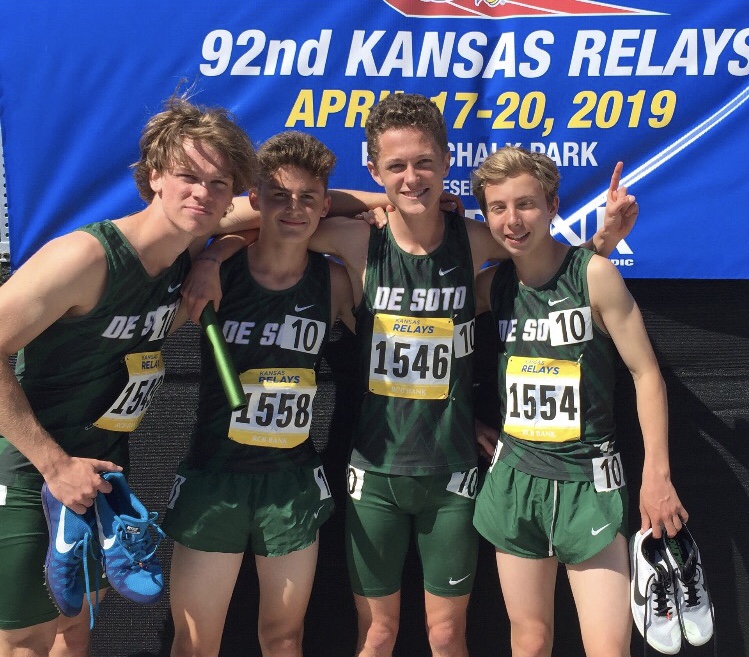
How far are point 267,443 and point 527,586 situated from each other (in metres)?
0.98

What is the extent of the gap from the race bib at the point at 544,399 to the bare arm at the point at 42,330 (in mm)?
1327

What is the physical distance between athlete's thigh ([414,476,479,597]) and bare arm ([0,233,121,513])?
1.08m

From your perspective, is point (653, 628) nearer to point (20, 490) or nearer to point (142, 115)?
point (20, 490)

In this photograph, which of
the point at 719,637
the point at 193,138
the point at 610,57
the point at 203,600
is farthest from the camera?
the point at 719,637

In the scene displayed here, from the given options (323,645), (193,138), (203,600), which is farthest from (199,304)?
(323,645)

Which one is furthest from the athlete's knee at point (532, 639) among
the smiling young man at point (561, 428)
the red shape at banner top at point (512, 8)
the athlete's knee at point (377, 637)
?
the red shape at banner top at point (512, 8)

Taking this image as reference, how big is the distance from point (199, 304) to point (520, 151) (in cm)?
115

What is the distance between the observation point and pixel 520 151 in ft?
9.48

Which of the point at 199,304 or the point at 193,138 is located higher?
the point at 193,138

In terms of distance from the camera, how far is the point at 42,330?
2518 mm

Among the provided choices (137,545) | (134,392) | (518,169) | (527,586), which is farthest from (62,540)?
(518,169)

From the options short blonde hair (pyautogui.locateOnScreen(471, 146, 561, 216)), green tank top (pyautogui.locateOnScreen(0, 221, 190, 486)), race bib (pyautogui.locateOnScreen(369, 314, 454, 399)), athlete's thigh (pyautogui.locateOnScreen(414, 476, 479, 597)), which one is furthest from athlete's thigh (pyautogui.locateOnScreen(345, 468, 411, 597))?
short blonde hair (pyautogui.locateOnScreen(471, 146, 561, 216))

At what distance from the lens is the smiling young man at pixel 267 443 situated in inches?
113

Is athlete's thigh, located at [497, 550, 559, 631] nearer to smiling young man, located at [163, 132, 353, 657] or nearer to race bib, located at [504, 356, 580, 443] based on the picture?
race bib, located at [504, 356, 580, 443]
